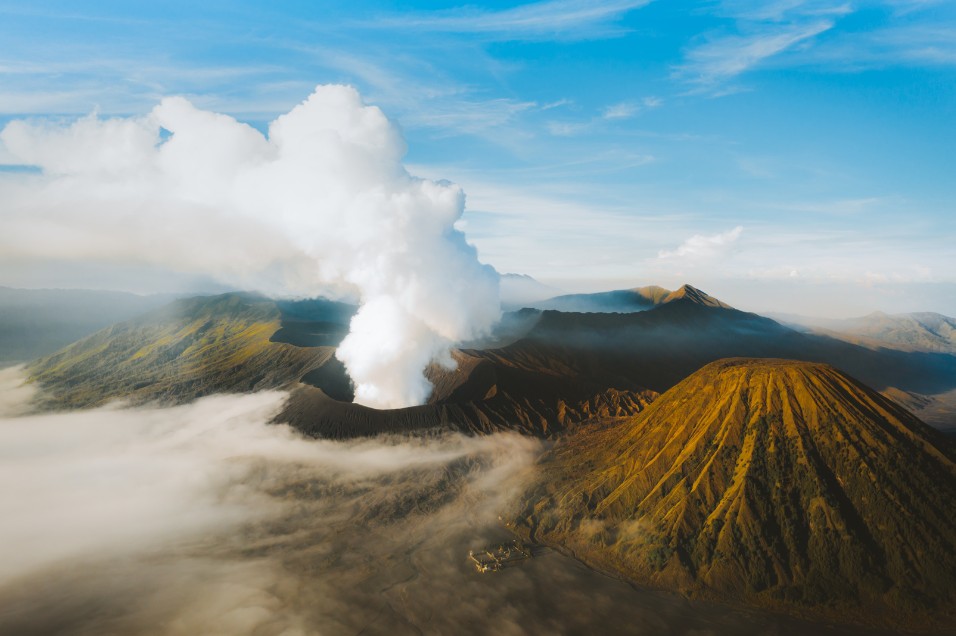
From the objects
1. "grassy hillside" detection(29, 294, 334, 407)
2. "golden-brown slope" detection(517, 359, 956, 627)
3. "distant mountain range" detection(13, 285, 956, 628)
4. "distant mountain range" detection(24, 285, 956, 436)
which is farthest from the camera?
"grassy hillside" detection(29, 294, 334, 407)

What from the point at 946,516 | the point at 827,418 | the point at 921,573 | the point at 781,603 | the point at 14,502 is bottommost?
the point at 14,502

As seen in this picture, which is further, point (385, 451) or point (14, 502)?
point (385, 451)

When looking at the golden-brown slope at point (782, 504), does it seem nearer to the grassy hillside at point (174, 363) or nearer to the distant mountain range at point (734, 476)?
the distant mountain range at point (734, 476)

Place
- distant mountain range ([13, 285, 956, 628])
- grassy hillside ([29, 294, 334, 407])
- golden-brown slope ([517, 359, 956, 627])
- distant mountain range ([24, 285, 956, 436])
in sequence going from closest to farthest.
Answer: golden-brown slope ([517, 359, 956, 627]), distant mountain range ([13, 285, 956, 628]), distant mountain range ([24, 285, 956, 436]), grassy hillside ([29, 294, 334, 407])

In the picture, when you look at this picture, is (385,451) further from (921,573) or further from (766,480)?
(921,573)

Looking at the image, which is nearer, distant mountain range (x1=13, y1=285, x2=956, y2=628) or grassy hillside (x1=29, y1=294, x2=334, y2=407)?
distant mountain range (x1=13, y1=285, x2=956, y2=628)

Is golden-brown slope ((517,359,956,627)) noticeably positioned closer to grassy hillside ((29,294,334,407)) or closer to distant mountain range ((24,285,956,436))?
distant mountain range ((24,285,956,436))

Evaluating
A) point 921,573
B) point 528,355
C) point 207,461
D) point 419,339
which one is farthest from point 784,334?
point 207,461

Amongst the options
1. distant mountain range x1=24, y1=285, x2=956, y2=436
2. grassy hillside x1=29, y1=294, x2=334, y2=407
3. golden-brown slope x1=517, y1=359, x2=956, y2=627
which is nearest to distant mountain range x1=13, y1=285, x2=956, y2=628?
golden-brown slope x1=517, y1=359, x2=956, y2=627

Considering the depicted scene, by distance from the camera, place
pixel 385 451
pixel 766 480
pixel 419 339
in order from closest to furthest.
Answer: pixel 766 480 < pixel 385 451 < pixel 419 339
